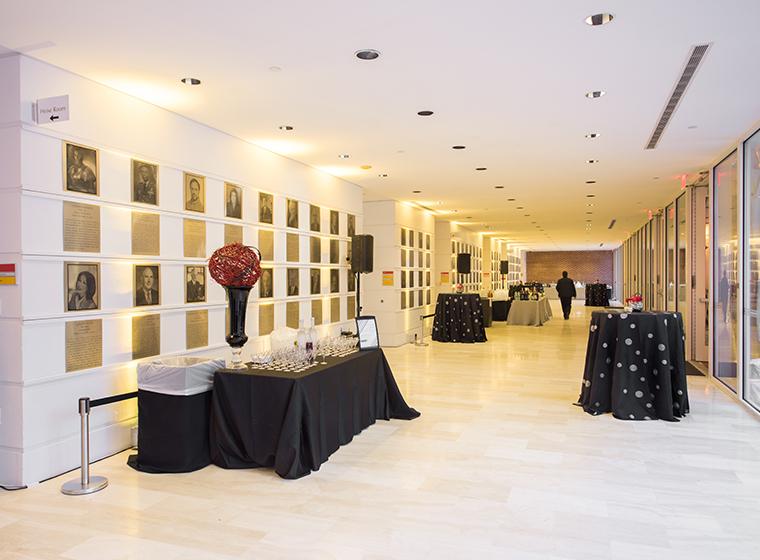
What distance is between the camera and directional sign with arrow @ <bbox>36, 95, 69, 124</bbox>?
4137 millimetres

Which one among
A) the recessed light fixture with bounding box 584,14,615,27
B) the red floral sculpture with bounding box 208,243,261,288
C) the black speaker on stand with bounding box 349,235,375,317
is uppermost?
the recessed light fixture with bounding box 584,14,615,27

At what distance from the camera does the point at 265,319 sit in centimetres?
723

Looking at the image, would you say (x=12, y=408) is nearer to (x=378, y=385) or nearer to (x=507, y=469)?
(x=378, y=385)

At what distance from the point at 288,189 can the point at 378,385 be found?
11.0 ft

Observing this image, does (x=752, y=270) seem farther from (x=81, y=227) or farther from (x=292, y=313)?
(x=81, y=227)

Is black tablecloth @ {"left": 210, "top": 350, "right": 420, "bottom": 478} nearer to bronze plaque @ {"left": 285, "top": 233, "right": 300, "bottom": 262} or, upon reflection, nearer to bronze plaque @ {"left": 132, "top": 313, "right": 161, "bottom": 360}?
bronze plaque @ {"left": 132, "top": 313, "right": 161, "bottom": 360}

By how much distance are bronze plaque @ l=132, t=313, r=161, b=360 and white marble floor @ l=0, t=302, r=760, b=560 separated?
989mm

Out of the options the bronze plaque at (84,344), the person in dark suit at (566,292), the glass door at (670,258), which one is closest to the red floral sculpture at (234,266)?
the bronze plaque at (84,344)

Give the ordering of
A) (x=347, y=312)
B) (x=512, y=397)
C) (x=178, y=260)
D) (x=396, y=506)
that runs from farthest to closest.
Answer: (x=347, y=312)
(x=512, y=397)
(x=178, y=260)
(x=396, y=506)

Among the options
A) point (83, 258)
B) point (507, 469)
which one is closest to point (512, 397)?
point (507, 469)

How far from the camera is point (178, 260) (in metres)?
5.74

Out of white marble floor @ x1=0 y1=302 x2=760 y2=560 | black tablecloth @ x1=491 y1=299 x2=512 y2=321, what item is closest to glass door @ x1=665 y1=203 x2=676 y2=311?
black tablecloth @ x1=491 y1=299 x2=512 y2=321

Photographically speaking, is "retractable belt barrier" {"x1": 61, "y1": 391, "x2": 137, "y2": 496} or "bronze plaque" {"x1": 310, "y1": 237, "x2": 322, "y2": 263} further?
"bronze plaque" {"x1": 310, "y1": 237, "x2": 322, "y2": 263}

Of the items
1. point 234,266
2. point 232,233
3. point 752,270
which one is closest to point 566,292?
point 752,270
